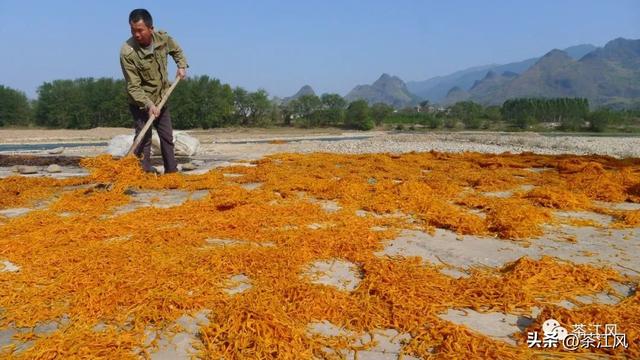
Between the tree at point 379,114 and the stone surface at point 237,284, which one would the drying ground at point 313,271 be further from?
the tree at point 379,114

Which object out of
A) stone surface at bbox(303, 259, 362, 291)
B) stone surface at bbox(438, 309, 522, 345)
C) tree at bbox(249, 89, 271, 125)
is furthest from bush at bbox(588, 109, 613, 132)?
stone surface at bbox(438, 309, 522, 345)

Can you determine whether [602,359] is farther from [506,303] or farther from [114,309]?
[114,309]

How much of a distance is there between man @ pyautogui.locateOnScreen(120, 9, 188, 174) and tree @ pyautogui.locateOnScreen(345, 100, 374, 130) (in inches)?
2352

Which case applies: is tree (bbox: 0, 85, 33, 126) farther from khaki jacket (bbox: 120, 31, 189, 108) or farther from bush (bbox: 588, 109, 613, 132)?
bush (bbox: 588, 109, 613, 132)

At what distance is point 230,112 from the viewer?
6781cm

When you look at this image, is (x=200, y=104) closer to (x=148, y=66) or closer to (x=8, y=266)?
(x=148, y=66)

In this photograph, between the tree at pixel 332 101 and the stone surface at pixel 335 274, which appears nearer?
the stone surface at pixel 335 274

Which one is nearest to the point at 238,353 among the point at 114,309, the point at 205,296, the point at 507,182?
the point at 205,296

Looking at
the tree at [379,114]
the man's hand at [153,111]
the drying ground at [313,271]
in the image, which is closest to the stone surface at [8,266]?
the drying ground at [313,271]

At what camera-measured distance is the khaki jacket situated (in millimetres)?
7449

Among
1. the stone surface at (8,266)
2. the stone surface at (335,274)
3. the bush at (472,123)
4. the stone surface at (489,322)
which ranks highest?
the bush at (472,123)

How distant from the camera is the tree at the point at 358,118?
6761 centimetres

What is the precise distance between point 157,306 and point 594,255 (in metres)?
3.62

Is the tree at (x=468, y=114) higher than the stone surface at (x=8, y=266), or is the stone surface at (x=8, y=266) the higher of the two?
the tree at (x=468, y=114)
